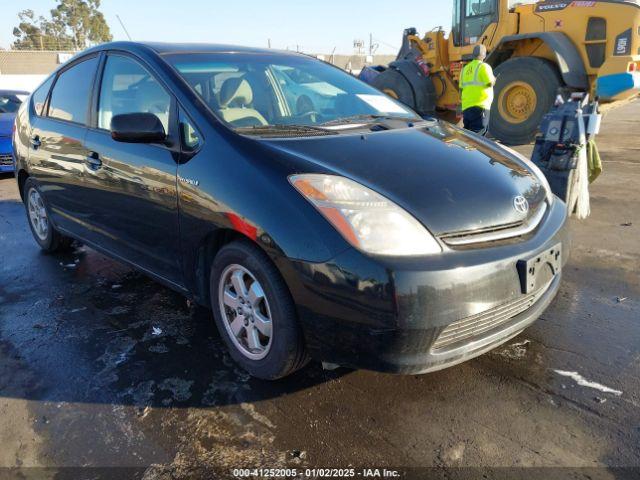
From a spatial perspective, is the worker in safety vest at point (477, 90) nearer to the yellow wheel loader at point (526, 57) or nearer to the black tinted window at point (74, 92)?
the yellow wheel loader at point (526, 57)

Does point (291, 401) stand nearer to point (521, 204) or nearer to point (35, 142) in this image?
point (521, 204)

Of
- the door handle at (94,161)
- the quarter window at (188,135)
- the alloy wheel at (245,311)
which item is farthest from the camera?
the door handle at (94,161)

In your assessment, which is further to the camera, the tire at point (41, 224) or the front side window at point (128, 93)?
the tire at point (41, 224)

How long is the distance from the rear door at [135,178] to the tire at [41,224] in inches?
49.3

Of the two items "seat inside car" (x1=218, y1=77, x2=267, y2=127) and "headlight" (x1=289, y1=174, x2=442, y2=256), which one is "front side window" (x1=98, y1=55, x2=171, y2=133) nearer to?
"seat inside car" (x1=218, y1=77, x2=267, y2=127)

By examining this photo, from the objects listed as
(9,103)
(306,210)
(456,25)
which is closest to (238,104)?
(306,210)

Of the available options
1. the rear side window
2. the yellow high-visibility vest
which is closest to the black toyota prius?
the rear side window

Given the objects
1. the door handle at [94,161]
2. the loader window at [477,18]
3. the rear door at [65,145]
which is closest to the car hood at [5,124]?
the rear door at [65,145]

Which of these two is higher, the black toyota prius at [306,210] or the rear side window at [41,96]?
the rear side window at [41,96]

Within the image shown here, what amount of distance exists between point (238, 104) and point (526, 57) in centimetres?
836

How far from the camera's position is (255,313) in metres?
2.47

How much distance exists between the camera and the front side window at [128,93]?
2.95 m

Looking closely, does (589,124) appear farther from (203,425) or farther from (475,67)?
(203,425)

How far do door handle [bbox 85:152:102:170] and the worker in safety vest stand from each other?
Result: 21.0ft
